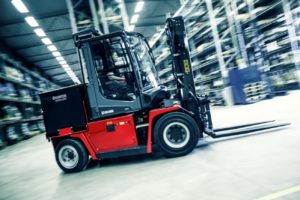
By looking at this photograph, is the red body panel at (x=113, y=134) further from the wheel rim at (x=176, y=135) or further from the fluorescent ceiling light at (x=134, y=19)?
the fluorescent ceiling light at (x=134, y=19)

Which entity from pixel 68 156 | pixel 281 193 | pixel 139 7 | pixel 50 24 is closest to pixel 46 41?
pixel 50 24

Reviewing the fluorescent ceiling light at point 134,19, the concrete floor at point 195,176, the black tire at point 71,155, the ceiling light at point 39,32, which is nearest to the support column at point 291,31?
the concrete floor at point 195,176

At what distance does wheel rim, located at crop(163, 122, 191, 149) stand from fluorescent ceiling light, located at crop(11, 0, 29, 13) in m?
12.6

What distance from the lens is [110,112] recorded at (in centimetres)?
459

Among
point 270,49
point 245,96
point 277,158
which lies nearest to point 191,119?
point 277,158

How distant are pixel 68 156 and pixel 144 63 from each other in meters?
2.06

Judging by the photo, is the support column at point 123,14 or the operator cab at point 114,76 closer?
the operator cab at point 114,76

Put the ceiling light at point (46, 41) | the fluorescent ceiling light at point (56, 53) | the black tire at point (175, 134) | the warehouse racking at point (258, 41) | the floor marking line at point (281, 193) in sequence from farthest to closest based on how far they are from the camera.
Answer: the fluorescent ceiling light at point (56, 53), the ceiling light at point (46, 41), the warehouse racking at point (258, 41), the black tire at point (175, 134), the floor marking line at point (281, 193)

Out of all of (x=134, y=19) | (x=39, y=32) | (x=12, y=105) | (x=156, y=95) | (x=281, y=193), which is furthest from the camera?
(x=134, y=19)

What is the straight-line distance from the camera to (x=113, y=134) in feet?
15.1

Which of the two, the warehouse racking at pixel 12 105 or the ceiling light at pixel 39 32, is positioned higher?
the ceiling light at pixel 39 32

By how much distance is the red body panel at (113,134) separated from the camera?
446cm

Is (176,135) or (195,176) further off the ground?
(176,135)

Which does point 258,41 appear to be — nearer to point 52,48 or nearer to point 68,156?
point 68,156
